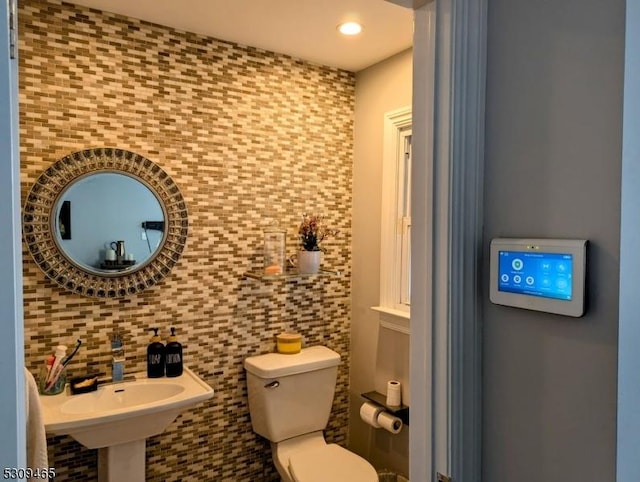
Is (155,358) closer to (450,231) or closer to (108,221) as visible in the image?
(108,221)

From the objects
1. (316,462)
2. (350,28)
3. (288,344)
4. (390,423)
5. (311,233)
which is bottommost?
(316,462)

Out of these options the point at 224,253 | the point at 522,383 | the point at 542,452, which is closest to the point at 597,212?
the point at 522,383

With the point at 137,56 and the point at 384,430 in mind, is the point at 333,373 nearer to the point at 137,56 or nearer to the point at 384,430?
the point at 384,430

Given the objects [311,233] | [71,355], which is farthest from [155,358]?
[311,233]

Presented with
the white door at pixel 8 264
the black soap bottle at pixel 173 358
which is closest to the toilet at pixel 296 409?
the black soap bottle at pixel 173 358

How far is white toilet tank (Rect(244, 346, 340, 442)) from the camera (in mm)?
2217

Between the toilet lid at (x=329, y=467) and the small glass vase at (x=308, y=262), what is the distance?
0.91 meters

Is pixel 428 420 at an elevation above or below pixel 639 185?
below

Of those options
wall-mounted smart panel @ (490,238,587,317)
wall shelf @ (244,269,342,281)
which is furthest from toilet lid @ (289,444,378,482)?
wall-mounted smart panel @ (490,238,587,317)

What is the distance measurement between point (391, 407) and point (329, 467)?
42 centimetres

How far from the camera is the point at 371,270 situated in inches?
100

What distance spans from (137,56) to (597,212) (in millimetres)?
1964

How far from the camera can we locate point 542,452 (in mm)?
846

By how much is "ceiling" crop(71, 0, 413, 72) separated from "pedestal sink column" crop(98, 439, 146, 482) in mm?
1801
